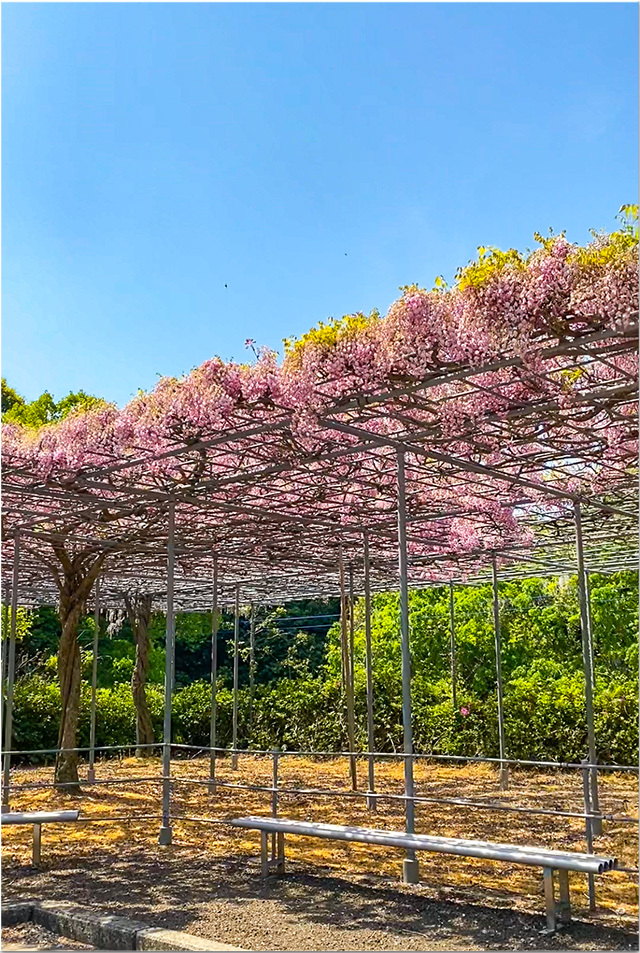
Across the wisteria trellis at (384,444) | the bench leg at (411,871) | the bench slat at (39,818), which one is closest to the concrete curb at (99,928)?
the bench slat at (39,818)

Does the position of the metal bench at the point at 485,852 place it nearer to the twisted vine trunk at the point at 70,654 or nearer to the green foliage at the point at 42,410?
the green foliage at the point at 42,410

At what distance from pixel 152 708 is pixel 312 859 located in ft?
52.1

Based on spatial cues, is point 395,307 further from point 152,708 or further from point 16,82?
point 152,708

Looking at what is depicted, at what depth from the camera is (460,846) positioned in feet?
19.6

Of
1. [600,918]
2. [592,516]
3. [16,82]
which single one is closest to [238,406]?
[16,82]

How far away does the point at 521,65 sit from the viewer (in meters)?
5.38

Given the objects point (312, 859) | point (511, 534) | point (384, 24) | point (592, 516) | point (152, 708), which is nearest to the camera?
point (384, 24)

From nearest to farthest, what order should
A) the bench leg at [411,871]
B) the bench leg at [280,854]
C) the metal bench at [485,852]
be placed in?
the metal bench at [485,852] → the bench leg at [411,871] → the bench leg at [280,854]

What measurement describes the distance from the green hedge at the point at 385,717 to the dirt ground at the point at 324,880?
3731 mm

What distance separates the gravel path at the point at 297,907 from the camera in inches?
206

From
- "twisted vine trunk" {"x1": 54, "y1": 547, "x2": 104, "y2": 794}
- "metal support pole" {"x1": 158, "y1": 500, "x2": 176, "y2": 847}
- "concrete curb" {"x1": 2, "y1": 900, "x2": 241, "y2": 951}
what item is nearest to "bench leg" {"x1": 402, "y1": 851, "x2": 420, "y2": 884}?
"concrete curb" {"x1": 2, "y1": 900, "x2": 241, "y2": 951}

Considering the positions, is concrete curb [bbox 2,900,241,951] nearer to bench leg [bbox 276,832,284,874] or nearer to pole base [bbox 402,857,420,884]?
bench leg [bbox 276,832,284,874]

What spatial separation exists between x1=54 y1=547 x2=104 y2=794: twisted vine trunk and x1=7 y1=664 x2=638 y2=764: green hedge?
762 centimetres

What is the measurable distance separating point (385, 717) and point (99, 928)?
14.2 metres
